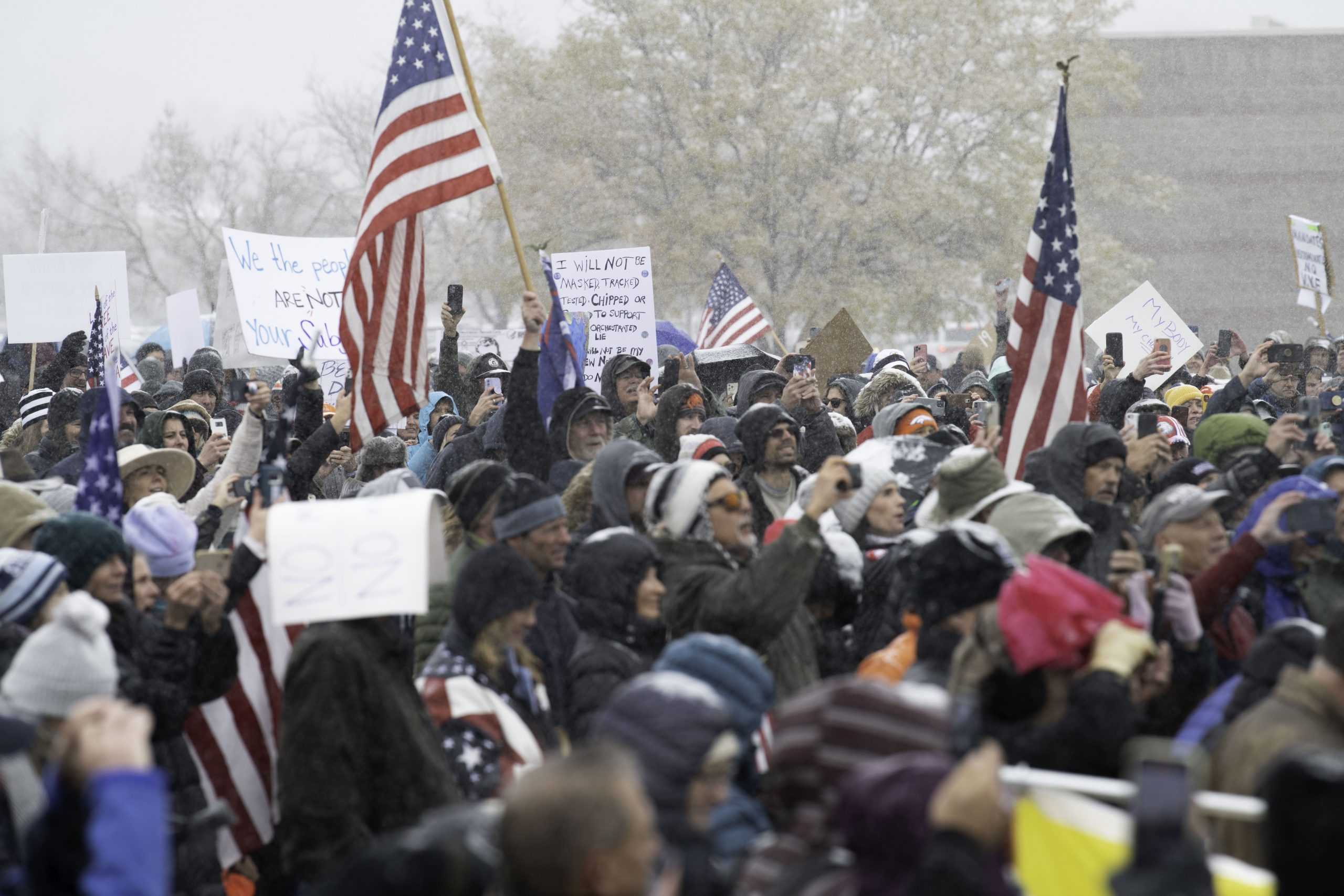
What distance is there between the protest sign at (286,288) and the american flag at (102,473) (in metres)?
5.15

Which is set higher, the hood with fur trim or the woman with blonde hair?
the hood with fur trim

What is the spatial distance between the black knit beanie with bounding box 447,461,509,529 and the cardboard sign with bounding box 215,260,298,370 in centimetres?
646

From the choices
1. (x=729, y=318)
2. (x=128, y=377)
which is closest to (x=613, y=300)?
(x=729, y=318)

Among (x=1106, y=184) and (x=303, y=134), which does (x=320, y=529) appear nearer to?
(x=1106, y=184)

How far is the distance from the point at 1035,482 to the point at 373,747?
3440 millimetres

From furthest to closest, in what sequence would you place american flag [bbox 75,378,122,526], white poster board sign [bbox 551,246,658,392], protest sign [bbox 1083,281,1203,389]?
protest sign [bbox 1083,281,1203,389]
white poster board sign [bbox 551,246,658,392]
american flag [bbox 75,378,122,526]

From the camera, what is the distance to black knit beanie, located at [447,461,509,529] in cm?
572

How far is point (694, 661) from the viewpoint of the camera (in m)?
4.00

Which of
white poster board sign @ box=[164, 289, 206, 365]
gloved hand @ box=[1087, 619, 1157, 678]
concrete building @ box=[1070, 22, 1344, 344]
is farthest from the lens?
concrete building @ box=[1070, 22, 1344, 344]

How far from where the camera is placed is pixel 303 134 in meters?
121

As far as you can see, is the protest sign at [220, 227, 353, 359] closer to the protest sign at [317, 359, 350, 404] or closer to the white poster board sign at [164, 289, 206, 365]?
the protest sign at [317, 359, 350, 404]

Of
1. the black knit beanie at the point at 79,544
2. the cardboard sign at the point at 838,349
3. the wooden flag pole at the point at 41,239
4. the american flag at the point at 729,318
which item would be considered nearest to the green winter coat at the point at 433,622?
the black knit beanie at the point at 79,544

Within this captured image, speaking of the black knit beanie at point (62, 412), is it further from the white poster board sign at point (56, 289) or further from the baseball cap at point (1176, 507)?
the baseball cap at point (1176, 507)

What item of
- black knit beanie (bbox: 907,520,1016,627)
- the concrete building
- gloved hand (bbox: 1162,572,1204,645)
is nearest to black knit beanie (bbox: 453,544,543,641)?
black knit beanie (bbox: 907,520,1016,627)
